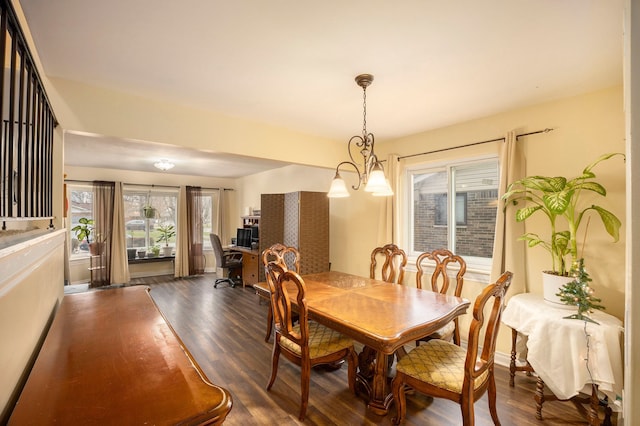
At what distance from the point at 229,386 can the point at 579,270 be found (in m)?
2.83

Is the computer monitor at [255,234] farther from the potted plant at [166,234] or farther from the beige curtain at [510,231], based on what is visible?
the beige curtain at [510,231]

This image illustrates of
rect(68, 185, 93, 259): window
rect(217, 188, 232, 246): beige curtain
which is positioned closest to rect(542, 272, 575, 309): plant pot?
rect(217, 188, 232, 246): beige curtain

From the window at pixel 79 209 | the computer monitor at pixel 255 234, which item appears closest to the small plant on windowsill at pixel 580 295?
the computer monitor at pixel 255 234

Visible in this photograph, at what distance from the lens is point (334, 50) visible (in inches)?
70.4

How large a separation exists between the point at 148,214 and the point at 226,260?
2.26 m

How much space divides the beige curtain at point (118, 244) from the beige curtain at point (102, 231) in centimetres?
7

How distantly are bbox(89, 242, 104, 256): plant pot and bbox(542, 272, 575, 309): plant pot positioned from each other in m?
7.16

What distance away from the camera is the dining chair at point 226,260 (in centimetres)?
577

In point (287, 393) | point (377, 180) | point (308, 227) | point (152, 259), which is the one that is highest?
point (377, 180)

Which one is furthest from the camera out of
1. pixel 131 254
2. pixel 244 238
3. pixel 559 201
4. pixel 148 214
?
pixel 148 214

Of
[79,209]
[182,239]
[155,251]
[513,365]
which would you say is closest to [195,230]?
[182,239]

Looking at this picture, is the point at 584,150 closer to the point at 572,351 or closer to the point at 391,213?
the point at 572,351

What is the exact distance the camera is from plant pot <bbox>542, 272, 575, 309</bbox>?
86.0 inches

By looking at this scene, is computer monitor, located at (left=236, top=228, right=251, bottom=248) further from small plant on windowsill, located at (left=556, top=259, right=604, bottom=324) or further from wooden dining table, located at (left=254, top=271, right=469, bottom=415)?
small plant on windowsill, located at (left=556, top=259, right=604, bottom=324)
